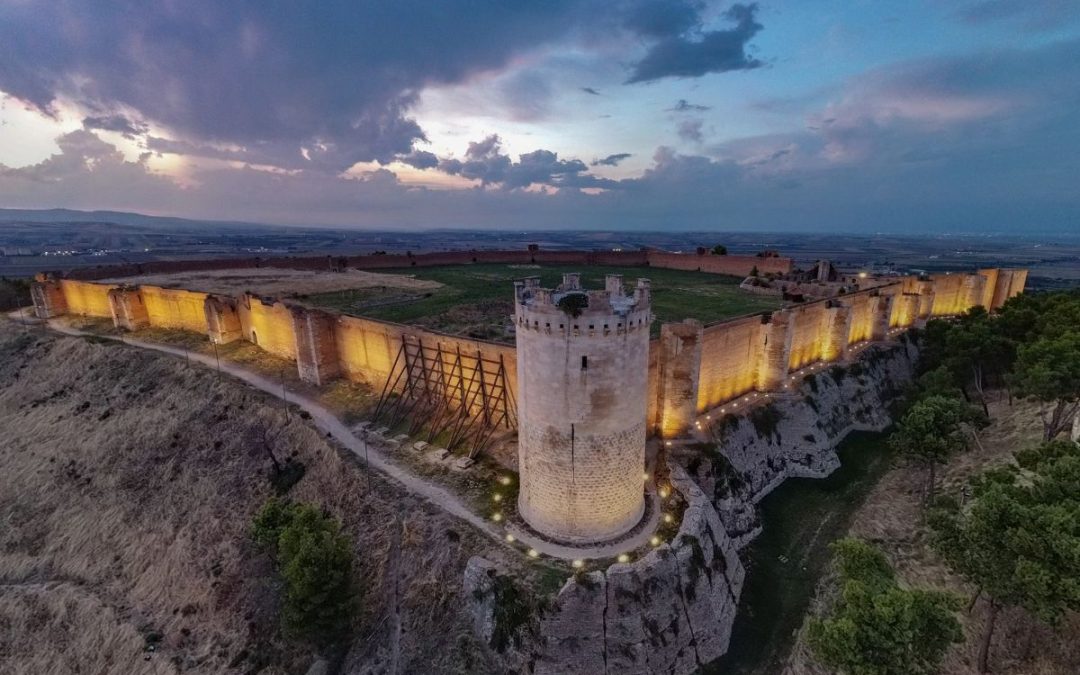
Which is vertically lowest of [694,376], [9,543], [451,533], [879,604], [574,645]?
[9,543]

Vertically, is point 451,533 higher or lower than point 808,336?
lower

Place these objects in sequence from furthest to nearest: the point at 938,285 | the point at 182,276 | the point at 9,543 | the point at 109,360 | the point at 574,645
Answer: the point at 182,276
the point at 938,285
the point at 109,360
the point at 9,543
the point at 574,645

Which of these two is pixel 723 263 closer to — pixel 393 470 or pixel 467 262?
pixel 467 262

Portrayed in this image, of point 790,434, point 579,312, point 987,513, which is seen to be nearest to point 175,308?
point 579,312

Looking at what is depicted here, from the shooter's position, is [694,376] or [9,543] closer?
[694,376]

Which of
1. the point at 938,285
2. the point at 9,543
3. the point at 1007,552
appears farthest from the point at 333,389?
the point at 938,285

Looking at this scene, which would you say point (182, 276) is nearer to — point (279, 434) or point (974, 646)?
→ point (279, 434)

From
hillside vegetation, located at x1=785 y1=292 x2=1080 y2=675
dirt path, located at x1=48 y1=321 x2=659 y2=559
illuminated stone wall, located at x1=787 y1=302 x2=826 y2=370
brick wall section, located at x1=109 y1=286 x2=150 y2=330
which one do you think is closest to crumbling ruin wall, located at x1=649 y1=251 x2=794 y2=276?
hillside vegetation, located at x1=785 y1=292 x2=1080 y2=675
